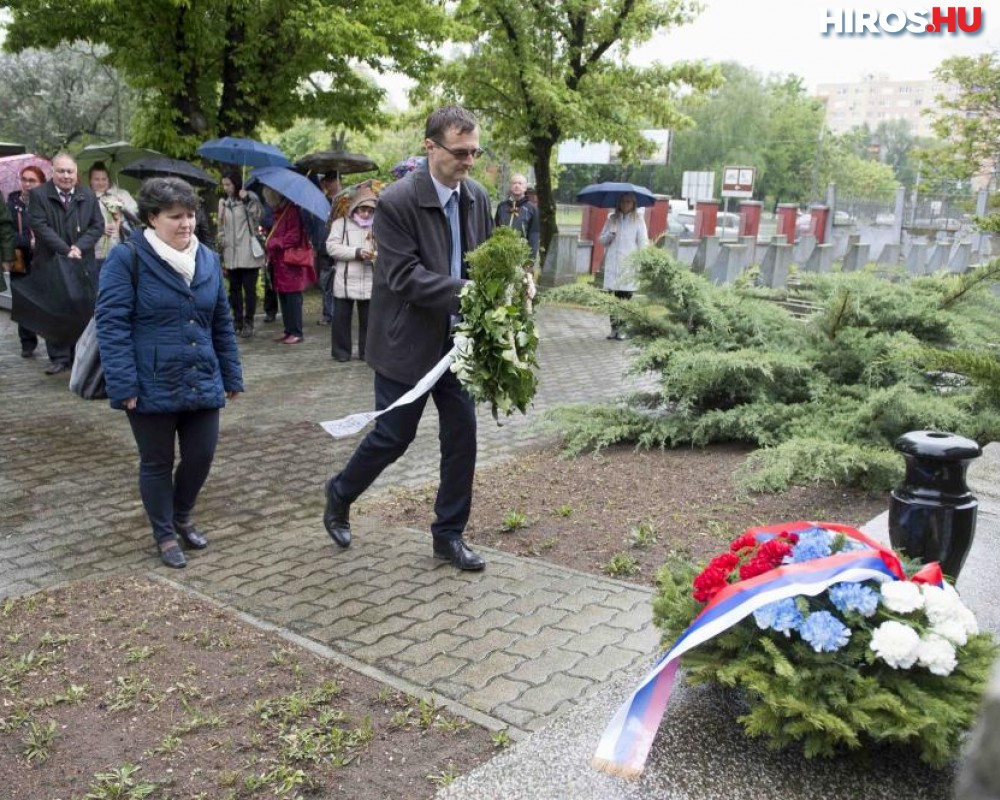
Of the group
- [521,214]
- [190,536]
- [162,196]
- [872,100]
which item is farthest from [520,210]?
[872,100]

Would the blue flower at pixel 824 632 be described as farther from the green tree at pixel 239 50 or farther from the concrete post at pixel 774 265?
the concrete post at pixel 774 265

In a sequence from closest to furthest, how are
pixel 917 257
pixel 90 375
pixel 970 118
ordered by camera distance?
pixel 90 375 → pixel 970 118 → pixel 917 257

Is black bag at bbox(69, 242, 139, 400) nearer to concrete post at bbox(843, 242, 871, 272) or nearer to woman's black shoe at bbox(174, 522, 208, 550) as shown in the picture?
woman's black shoe at bbox(174, 522, 208, 550)

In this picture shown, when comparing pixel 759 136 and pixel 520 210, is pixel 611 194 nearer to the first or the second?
pixel 520 210

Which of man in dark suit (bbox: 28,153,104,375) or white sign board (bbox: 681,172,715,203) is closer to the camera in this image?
man in dark suit (bbox: 28,153,104,375)

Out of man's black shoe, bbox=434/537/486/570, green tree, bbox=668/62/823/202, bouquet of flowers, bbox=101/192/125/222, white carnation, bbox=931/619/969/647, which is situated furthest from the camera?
green tree, bbox=668/62/823/202

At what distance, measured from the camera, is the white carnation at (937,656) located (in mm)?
2668

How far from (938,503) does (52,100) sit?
87.1ft

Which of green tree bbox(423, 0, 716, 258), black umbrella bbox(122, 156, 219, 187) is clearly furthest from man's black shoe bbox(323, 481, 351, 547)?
green tree bbox(423, 0, 716, 258)

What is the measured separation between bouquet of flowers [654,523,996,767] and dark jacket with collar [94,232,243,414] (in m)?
2.80

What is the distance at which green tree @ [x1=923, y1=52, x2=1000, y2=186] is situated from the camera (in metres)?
17.4

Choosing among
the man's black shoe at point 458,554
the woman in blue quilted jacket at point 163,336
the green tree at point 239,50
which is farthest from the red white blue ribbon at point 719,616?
the green tree at point 239,50

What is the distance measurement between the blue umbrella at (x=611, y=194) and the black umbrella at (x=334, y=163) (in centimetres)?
322

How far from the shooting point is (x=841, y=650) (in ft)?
9.04
